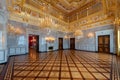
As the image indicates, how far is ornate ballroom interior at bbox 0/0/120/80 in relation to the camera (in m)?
6.49

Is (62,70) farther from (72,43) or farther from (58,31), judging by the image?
(72,43)

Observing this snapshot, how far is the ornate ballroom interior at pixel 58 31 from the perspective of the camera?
21.3 ft

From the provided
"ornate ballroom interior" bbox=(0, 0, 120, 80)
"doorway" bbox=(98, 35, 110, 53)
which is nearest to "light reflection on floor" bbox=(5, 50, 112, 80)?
"ornate ballroom interior" bbox=(0, 0, 120, 80)

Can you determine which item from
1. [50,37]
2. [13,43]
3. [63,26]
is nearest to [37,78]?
[13,43]

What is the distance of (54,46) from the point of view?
45.1 ft

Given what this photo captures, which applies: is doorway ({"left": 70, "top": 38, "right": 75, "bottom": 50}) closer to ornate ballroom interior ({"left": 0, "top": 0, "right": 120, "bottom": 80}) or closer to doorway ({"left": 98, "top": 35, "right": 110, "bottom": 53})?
ornate ballroom interior ({"left": 0, "top": 0, "right": 120, "bottom": 80})

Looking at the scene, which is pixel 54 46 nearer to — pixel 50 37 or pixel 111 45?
pixel 50 37

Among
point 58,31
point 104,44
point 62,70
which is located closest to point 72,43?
point 58,31

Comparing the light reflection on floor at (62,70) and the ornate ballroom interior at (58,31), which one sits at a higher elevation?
the ornate ballroom interior at (58,31)

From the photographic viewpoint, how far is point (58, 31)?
14773 mm

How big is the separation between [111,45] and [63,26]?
792 centimetres

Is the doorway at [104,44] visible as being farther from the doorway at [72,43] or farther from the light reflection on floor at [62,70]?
the doorway at [72,43]

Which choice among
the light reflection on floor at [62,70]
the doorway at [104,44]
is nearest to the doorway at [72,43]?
the doorway at [104,44]

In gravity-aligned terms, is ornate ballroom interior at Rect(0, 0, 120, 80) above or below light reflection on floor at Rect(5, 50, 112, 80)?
above
